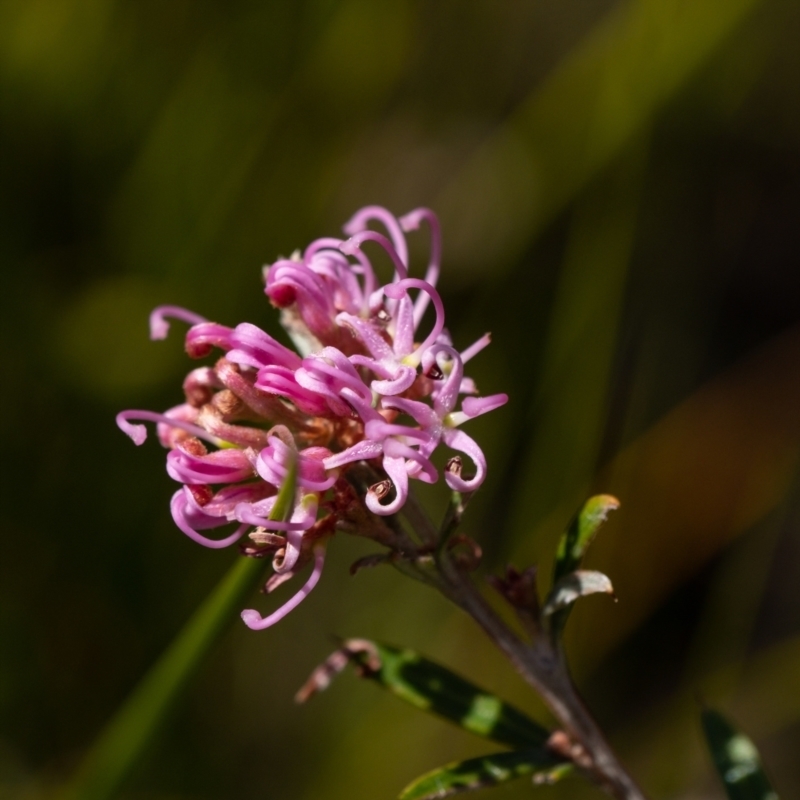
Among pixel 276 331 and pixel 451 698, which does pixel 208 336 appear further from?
pixel 276 331

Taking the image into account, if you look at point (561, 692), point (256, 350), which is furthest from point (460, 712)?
point (256, 350)

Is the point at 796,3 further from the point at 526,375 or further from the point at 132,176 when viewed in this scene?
the point at 132,176

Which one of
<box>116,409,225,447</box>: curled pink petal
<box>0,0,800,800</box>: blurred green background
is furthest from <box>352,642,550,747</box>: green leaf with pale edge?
<box>0,0,800,800</box>: blurred green background

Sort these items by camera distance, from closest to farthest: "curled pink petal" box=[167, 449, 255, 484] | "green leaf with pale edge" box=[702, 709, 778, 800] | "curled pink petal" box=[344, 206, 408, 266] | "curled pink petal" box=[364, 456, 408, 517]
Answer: "curled pink petal" box=[364, 456, 408, 517]
"curled pink petal" box=[167, 449, 255, 484]
"green leaf with pale edge" box=[702, 709, 778, 800]
"curled pink petal" box=[344, 206, 408, 266]

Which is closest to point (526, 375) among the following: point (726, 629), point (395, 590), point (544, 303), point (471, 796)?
point (544, 303)

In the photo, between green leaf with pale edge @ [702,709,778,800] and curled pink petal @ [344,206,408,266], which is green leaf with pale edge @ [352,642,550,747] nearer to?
green leaf with pale edge @ [702,709,778,800]

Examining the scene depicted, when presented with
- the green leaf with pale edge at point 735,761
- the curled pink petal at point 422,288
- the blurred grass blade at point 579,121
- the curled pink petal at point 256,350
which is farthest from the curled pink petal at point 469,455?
the blurred grass blade at point 579,121
